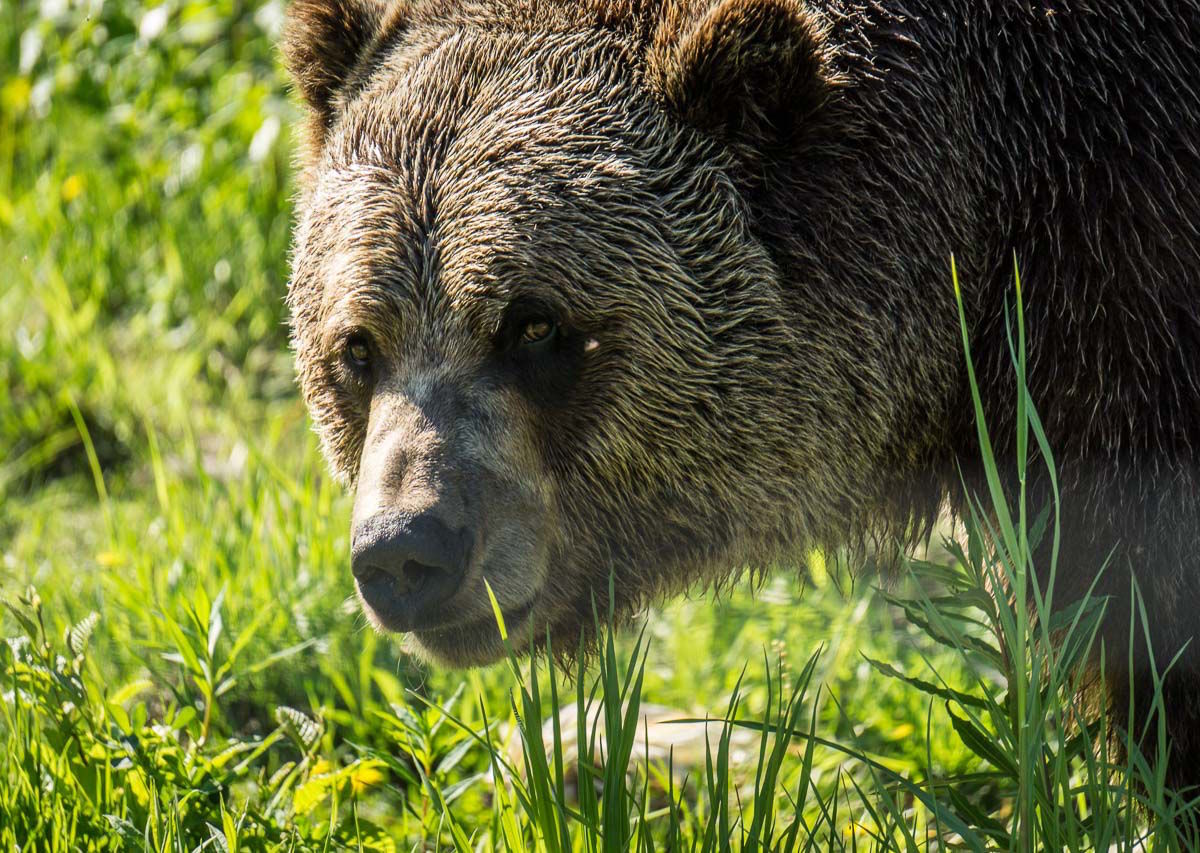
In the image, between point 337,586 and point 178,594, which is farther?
point 337,586

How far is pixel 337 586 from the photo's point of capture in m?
4.69

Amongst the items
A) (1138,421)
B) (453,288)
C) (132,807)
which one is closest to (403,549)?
(453,288)

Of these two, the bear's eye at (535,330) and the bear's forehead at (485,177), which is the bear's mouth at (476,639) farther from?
the bear's forehead at (485,177)

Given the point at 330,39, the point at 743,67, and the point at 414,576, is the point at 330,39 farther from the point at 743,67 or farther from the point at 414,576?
the point at 414,576

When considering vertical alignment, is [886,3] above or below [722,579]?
above

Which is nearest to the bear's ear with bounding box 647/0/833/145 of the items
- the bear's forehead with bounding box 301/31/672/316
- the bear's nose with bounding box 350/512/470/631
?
the bear's forehead with bounding box 301/31/672/316

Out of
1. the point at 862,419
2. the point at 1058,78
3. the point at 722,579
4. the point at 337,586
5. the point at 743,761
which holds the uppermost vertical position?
the point at 1058,78

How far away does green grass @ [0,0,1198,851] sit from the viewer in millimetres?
2857

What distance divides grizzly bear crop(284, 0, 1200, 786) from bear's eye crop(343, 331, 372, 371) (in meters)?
0.01

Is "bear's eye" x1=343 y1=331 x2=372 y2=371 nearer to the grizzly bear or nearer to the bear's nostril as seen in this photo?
the grizzly bear

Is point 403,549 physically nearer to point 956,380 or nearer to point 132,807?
point 132,807

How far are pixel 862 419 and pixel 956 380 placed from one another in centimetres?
26

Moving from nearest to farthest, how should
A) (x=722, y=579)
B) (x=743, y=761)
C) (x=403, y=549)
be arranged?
1. (x=403, y=549)
2. (x=722, y=579)
3. (x=743, y=761)

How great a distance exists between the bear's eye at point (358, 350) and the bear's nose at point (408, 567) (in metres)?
0.52
